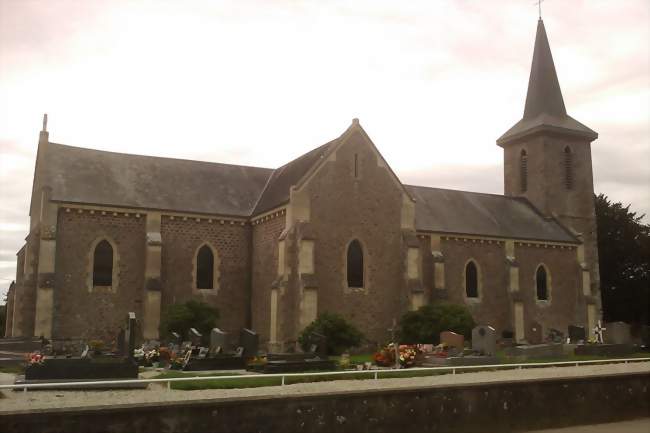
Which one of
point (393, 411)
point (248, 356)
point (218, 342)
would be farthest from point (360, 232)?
point (393, 411)

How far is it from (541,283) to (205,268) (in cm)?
2096

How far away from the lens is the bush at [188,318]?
2902 centimetres

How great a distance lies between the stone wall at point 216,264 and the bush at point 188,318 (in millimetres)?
1415

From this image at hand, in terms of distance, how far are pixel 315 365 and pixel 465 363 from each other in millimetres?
4811

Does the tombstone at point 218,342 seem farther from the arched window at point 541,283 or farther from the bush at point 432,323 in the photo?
the arched window at point 541,283

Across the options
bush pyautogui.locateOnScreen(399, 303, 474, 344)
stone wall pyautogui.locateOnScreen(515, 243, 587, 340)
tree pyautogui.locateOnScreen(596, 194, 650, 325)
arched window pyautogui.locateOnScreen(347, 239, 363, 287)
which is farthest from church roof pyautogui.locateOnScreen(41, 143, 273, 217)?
tree pyautogui.locateOnScreen(596, 194, 650, 325)

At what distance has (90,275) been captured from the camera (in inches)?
1196

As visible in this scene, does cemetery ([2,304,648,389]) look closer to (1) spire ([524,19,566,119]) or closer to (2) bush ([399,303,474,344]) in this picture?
(2) bush ([399,303,474,344])

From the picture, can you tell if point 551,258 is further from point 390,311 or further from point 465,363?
point 465,363

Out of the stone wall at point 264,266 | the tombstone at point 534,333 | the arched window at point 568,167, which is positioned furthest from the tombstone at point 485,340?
the arched window at point 568,167

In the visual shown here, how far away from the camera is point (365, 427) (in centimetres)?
1116

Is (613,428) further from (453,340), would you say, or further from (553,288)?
(553,288)

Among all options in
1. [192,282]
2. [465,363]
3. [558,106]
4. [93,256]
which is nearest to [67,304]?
[93,256]

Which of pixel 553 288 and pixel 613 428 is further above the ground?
pixel 553 288
